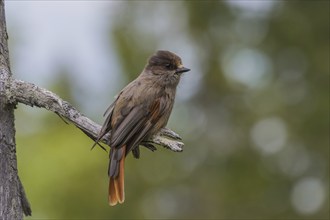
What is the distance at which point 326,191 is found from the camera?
1684cm

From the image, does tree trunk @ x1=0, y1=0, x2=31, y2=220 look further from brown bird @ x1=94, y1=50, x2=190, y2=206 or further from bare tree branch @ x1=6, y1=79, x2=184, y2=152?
brown bird @ x1=94, y1=50, x2=190, y2=206

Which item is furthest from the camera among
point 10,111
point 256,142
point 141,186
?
point 256,142

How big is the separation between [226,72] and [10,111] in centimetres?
1202

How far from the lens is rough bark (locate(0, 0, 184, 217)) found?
5.81m

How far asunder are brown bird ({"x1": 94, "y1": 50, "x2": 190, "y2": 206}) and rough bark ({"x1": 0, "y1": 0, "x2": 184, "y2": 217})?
249 millimetres

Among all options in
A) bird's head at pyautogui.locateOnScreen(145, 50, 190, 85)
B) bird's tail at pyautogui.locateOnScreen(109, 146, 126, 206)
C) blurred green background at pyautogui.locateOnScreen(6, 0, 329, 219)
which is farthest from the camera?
blurred green background at pyautogui.locateOnScreen(6, 0, 329, 219)

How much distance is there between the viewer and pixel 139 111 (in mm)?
6758

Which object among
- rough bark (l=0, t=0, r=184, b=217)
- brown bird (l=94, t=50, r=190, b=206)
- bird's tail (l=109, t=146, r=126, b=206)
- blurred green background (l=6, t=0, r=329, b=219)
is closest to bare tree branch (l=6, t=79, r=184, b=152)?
rough bark (l=0, t=0, r=184, b=217)

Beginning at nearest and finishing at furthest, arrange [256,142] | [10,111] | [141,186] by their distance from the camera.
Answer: [10,111], [141,186], [256,142]

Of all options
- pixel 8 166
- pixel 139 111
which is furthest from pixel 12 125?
pixel 139 111

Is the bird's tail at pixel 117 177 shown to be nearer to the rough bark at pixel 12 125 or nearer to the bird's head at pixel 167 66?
the rough bark at pixel 12 125

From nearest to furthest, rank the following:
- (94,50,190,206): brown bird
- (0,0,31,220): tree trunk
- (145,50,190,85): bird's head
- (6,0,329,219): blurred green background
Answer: (0,0,31,220): tree trunk → (94,50,190,206): brown bird → (145,50,190,85): bird's head → (6,0,329,219): blurred green background

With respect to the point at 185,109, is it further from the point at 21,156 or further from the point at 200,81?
the point at 21,156

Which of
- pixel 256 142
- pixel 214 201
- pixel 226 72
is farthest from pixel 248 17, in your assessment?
pixel 214 201
